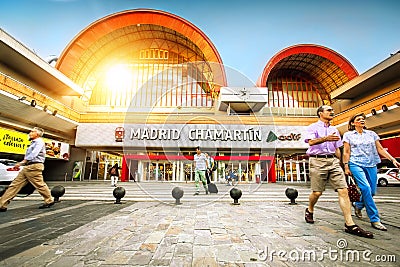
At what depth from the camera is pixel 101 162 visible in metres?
24.3

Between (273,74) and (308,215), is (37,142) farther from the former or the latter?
(273,74)

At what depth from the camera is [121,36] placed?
2562cm

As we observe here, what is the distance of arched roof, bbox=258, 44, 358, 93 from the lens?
923 inches

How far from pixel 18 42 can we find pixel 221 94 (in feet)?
56.8

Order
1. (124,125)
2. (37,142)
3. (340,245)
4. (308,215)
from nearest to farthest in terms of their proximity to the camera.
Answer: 1. (340,245)
2. (308,215)
3. (37,142)
4. (124,125)

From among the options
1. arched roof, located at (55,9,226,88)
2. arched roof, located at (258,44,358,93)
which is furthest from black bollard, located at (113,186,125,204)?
arched roof, located at (258,44,358,93)

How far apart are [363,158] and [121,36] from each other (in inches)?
1136

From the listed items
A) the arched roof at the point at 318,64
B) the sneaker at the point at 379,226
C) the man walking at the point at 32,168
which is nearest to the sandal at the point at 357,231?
the sneaker at the point at 379,226

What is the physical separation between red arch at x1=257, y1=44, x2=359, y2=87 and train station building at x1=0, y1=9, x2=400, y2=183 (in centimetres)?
12

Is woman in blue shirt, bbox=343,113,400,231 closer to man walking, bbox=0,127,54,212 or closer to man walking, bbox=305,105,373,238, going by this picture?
man walking, bbox=305,105,373,238

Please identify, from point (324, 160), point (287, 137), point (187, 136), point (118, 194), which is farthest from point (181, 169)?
point (324, 160)

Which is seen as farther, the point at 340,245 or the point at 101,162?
the point at 101,162

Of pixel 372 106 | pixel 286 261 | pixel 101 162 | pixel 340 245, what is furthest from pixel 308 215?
pixel 101 162

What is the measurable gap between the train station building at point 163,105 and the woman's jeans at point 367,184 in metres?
13.1
